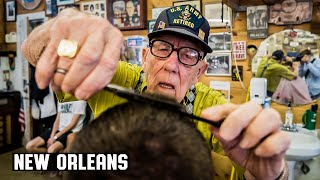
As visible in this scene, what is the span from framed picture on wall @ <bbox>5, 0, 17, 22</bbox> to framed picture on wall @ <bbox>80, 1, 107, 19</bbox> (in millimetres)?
1427

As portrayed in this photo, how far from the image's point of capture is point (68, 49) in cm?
51

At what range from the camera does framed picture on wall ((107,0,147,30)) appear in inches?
116

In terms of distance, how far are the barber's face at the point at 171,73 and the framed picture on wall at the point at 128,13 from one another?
→ 6.21 feet

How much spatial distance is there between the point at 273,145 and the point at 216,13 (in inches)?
89.5

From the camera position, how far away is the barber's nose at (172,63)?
1.09 metres

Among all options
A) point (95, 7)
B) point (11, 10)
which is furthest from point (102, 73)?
point (11, 10)

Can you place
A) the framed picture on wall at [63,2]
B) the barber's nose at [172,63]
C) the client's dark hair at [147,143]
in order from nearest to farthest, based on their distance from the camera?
the client's dark hair at [147,143] → the barber's nose at [172,63] → the framed picture on wall at [63,2]

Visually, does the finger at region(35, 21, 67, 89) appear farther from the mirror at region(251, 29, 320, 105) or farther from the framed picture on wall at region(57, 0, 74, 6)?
the framed picture on wall at region(57, 0, 74, 6)

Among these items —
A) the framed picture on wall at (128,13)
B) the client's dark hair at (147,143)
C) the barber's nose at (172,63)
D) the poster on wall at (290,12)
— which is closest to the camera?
the client's dark hair at (147,143)

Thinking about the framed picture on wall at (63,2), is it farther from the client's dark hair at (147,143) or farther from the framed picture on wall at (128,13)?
the client's dark hair at (147,143)

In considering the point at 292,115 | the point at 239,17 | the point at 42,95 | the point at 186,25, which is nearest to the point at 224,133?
the point at 186,25

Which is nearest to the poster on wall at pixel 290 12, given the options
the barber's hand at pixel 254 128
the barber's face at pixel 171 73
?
the barber's face at pixel 171 73

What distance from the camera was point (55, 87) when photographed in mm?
534

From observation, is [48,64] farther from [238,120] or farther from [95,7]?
[95,7]
